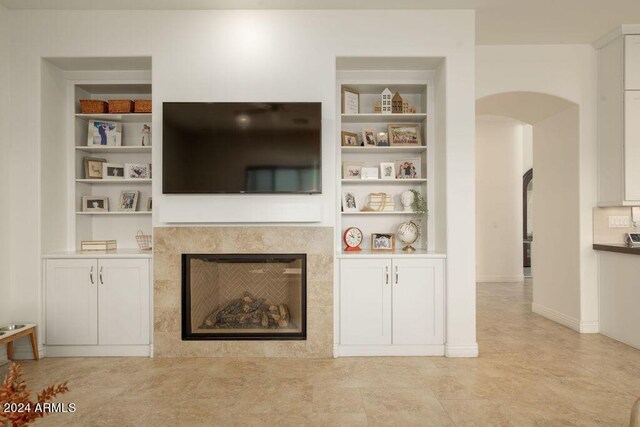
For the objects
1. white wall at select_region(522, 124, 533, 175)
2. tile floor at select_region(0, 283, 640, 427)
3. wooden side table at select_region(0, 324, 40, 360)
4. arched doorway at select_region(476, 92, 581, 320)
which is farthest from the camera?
white wall at select_region(522, 124, 533, 175)

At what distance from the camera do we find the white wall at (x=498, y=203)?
781cm

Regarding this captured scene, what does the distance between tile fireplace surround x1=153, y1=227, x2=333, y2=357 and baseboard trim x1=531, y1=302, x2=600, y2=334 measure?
2.76 m

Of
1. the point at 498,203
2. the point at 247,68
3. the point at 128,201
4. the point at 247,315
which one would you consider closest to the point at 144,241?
the point at 128,201

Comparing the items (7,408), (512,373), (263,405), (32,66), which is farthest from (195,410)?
(32,66)

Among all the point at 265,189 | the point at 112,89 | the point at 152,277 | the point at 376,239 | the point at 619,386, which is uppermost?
the point at 112,89

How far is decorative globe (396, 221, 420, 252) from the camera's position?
12.7 ft

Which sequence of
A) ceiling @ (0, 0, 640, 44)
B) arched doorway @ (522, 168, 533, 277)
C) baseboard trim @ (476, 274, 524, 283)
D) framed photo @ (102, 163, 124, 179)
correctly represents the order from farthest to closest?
arched doorway @ (522, 168, 533, 277) < baseboard trim @ (476, 274, 524, 283) < framed photo @ (102, 163, 124, 179) < ceiling @ (0, 0, 640, 44)

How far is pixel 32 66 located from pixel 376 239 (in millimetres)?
3412

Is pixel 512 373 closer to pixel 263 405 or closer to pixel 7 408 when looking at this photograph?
pixel 263 405

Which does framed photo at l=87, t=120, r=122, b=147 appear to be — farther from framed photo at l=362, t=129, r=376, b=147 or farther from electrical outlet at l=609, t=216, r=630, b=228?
electrical outlet at l=609, t=216, r=630, b=228

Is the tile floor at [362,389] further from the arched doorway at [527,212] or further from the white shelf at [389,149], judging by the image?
the arched doorway at [527,212]

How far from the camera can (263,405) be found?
2680mm

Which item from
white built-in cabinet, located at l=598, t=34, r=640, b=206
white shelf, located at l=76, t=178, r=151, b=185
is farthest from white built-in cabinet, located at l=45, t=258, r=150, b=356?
white built-in cabinet, located at l=598, t=34, r=640, b=206

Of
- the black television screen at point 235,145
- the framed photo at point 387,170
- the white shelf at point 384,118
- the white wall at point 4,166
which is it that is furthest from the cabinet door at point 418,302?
the white wall at point 4,166
